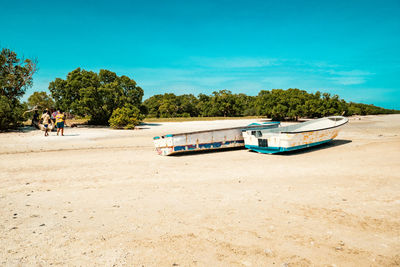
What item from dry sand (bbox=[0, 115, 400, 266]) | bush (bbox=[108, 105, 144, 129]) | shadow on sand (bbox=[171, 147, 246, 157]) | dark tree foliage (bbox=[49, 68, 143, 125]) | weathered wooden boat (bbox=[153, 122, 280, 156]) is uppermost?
dark tree foliage (bbox=[49, 68, 143, 125])

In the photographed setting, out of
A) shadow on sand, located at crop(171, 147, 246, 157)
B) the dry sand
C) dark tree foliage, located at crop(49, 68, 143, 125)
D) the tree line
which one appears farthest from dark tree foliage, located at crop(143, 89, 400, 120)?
the dry sand

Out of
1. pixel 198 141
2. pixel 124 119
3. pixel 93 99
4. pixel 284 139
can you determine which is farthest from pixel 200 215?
pixel 93 99

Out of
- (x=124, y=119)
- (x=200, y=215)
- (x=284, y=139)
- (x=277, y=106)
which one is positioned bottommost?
(x=200, y=215)

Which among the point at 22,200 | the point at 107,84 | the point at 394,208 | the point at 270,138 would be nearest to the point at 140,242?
the point at 22,200

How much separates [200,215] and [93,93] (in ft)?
81.7

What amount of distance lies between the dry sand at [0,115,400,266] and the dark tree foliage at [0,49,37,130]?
46.7 ft

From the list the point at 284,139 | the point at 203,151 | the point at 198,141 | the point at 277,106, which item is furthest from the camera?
the point at 277,106

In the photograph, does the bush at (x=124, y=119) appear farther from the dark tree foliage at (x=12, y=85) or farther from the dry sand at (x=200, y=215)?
the dry sand at (x=200, y=215)

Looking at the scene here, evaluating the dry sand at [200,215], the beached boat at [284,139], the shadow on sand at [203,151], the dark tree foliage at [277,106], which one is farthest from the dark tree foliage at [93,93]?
the beached boat at [284,139]

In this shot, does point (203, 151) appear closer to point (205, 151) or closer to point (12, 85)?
point (205, 151)

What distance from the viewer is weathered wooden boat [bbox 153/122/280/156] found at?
442 inches

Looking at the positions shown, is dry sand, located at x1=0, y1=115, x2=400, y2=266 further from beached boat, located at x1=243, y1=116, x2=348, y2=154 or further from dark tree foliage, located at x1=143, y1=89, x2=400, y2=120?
dark tree foliage, located at x1=143, y1=89, x2=400, y2=120

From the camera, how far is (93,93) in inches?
1030

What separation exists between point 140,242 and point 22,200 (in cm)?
342
